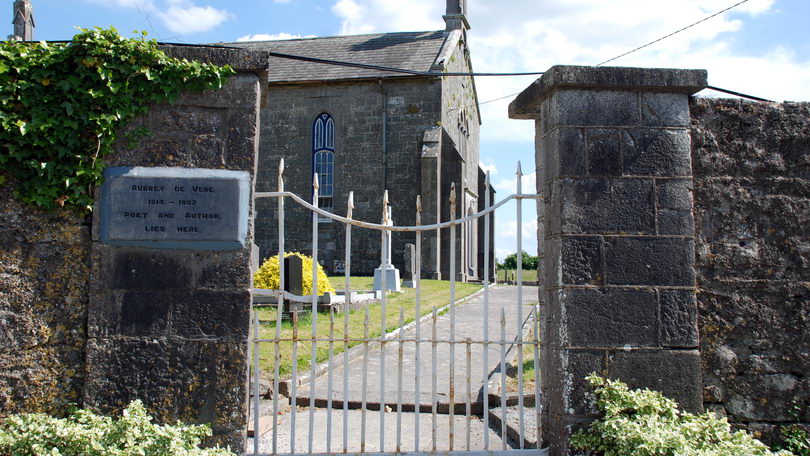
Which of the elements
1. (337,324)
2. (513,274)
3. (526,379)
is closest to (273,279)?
(337,324)

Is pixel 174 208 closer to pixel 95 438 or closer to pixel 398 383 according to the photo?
pixel 95 438

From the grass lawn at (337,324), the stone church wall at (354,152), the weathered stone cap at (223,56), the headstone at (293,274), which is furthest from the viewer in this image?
the stone church wall at (354,152)

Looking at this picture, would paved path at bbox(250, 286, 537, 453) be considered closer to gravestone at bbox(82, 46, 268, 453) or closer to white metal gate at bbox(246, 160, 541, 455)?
white metal gate at bbox(246, 160, 541, 455)

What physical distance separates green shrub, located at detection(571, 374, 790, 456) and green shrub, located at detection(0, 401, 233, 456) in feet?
7.18

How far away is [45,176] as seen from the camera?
3.85 metres

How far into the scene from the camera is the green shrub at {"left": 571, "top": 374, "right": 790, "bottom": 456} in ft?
11.8

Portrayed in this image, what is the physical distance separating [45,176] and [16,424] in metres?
1.43

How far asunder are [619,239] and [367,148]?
1764 cm

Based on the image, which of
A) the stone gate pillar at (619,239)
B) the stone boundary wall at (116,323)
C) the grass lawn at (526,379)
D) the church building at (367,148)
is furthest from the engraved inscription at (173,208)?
the church building at (367,148)

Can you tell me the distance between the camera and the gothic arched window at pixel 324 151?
2194 centimetres

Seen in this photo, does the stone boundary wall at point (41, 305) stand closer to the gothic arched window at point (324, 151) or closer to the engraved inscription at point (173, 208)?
the engraved inscription at point (173, 208)

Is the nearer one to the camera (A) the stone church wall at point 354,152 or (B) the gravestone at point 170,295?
(B) the gravestone at point 170,295

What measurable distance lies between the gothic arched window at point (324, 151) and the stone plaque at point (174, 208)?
17964 mm

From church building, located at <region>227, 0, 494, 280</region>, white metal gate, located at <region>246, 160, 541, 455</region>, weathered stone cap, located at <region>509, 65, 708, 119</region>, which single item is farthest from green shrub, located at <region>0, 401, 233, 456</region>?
church building, located at <region>227, 0, 494, 280</region>
